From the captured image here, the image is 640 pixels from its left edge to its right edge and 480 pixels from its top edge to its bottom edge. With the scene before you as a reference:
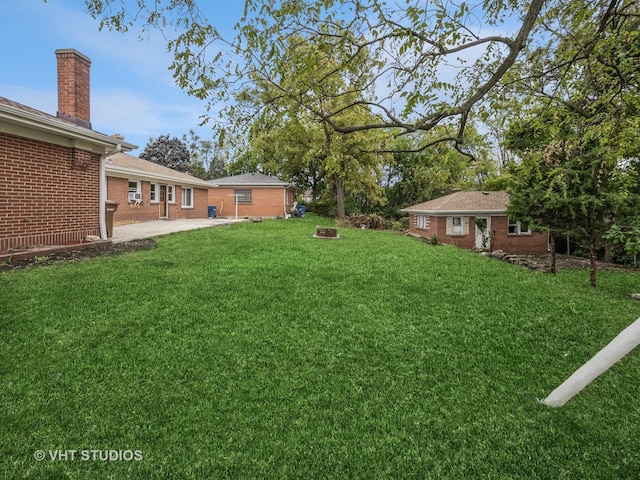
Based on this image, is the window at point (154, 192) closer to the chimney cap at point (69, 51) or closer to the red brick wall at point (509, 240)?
the chimney cap at point (69, 51)

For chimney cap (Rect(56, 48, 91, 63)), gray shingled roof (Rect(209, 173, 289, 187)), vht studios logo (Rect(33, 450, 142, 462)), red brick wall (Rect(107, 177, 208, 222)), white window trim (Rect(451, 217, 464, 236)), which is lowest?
vht studios logo (Rect(33, 450, 142, 462))

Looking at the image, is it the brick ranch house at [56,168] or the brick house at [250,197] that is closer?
the brick ranch house at [56,168]

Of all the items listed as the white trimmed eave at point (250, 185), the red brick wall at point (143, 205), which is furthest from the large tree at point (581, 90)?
the white trimmed eave at point (250, 185)

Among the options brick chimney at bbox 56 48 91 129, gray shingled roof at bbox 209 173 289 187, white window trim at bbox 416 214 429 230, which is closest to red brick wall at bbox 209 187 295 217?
gray shingled roof at bbox 209 173 289 187

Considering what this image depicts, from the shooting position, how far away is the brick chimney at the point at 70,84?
9134 mm

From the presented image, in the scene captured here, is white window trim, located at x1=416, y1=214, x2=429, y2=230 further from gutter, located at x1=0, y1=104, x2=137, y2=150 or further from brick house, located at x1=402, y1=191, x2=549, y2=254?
gutter, located at x1=0, y1=104, x2=137, y2=150

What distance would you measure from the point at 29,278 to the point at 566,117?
343 inches

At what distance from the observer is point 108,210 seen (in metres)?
9.89

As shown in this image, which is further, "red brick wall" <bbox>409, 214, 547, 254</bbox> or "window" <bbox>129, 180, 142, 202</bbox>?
"red brick wall" <bbox>409, 214, 547, 254</bbox>

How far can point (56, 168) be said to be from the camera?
26.4 feet

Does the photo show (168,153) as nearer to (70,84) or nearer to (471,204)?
(70,84)

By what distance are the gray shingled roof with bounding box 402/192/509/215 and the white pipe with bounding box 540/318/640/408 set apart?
59.1 ft

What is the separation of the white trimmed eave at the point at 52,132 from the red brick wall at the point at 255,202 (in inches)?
694

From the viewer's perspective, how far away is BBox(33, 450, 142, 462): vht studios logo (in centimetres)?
250
